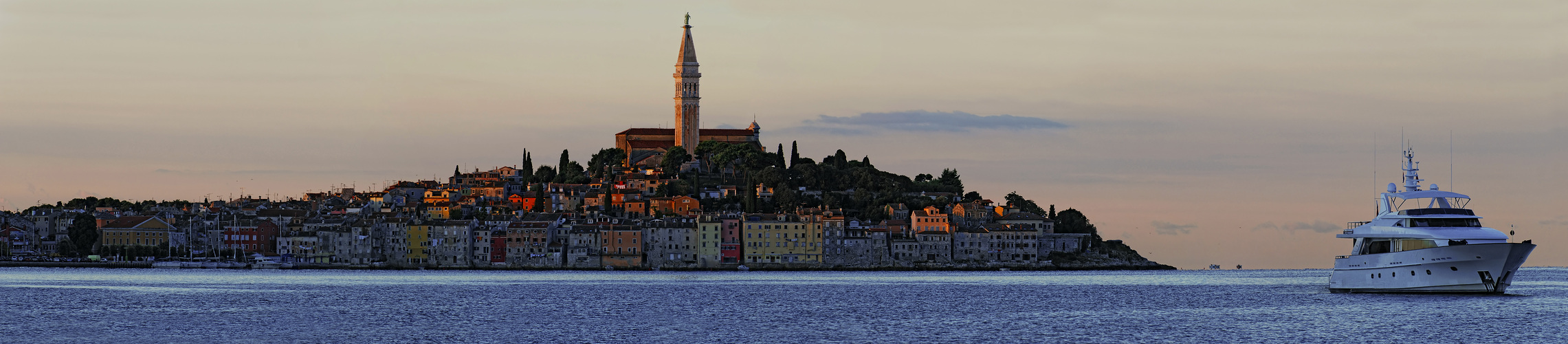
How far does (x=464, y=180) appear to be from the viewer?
492ft

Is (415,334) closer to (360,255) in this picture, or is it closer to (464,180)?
(360,255)

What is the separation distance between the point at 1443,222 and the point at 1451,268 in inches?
65.5

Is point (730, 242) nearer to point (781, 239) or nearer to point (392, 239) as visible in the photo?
point (781, 239)

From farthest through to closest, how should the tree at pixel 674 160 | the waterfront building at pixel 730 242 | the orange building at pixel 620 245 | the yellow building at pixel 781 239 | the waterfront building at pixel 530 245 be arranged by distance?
the tree at pixel 674 160 < the waterfront building at pixel 530 245 < the yellow building at pixel 781 239 < the waterfront building at pixel 730 242 < the orange building at pixel 620 245

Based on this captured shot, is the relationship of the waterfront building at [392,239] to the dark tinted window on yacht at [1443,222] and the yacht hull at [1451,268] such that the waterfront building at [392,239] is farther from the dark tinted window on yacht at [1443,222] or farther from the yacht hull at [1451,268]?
the dark tinted window on yacht at [1443,222]

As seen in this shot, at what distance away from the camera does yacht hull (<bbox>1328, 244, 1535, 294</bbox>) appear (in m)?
53.5

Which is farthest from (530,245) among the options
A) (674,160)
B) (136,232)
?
(136,232)

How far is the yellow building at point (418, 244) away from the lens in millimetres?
121938

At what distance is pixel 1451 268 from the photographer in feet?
176

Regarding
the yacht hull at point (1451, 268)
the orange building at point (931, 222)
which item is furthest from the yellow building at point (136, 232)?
the yacht hull at point (1451, 268)

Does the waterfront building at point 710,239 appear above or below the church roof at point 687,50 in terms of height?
below

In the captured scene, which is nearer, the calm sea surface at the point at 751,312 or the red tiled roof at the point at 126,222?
the calm sea surface at the point at 751,312

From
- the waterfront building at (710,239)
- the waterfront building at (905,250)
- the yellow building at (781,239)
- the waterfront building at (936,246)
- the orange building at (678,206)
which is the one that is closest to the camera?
the waterfront building at (710,239)

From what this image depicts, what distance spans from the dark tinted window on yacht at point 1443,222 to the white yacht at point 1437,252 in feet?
0.07
